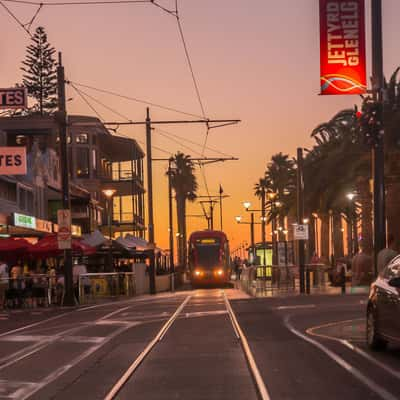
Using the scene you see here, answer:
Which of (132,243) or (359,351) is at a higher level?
(132,243)

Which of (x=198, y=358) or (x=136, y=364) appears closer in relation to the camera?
(x=136, y=364)

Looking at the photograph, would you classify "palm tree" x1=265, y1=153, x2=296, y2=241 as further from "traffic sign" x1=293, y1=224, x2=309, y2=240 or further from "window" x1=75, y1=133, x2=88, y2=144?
"traffic sign" x1=293, y1=224, x2=309, y2=240

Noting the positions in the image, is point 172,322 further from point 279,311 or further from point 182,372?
point 182,372

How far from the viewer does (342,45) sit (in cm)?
2195

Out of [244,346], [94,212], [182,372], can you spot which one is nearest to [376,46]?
[244,346]

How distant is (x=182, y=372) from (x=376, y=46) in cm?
1064

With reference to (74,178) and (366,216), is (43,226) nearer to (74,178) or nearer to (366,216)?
(366,216)

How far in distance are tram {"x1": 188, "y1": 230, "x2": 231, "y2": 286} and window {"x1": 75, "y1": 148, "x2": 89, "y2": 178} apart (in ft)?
64.7

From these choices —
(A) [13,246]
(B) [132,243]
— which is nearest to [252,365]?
(A) [13,246]

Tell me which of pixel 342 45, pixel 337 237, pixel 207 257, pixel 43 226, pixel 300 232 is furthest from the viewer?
pixel 337 237

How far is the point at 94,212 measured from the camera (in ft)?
238

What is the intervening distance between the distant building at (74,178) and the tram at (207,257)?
769cm

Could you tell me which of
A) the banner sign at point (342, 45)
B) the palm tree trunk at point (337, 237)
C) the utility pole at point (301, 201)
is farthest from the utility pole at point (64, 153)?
the palm tree trunk at point (337, 237)

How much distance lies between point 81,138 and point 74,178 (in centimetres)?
336
